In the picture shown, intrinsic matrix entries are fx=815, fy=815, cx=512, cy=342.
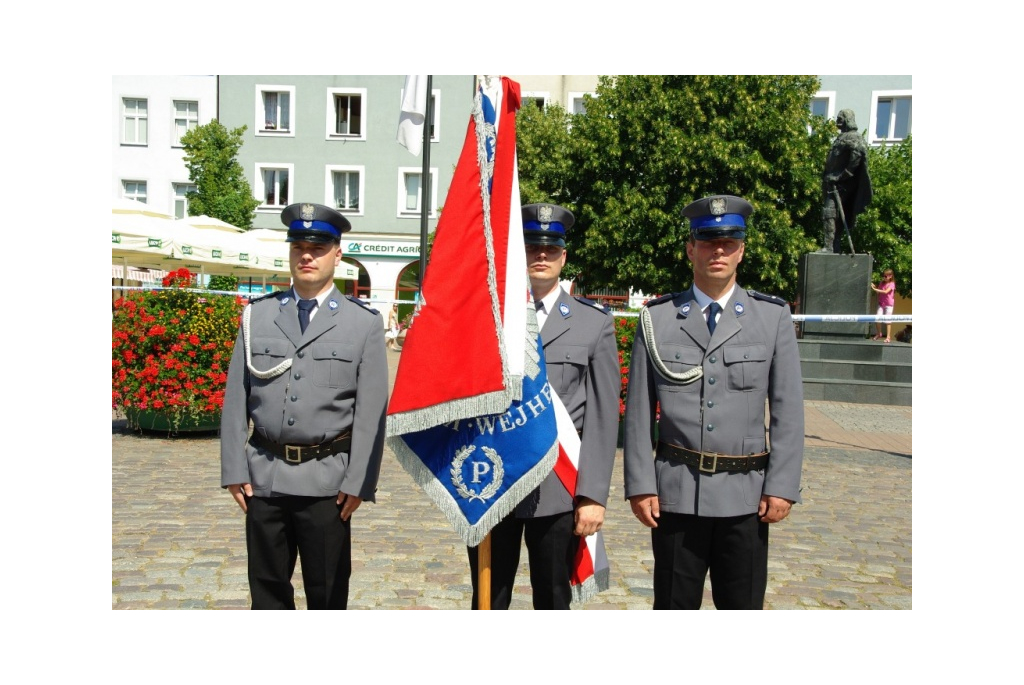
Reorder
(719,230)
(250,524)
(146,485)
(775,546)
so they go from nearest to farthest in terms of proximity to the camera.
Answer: (719,230)
(250,524)
(775,546)
(146,485)

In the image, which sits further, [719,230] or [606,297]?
[606,297]

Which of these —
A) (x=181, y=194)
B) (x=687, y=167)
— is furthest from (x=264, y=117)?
(x=687, y=167)

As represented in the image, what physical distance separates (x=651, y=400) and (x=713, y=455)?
1.13 feet

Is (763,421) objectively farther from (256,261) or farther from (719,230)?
(256,261)

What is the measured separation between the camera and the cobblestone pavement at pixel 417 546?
15.0ft

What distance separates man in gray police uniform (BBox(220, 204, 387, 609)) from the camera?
3.41 metres

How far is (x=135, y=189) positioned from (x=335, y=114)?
8.58 meters

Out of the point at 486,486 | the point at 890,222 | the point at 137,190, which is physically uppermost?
the point at 137,190

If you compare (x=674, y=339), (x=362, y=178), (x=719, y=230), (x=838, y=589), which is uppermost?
(x=362, y=178)

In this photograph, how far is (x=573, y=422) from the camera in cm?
345

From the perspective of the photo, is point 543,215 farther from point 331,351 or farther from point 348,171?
point 348,171

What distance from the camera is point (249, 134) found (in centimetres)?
3167

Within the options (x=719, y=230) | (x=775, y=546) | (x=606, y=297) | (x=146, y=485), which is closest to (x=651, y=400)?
(x=719, y=230)

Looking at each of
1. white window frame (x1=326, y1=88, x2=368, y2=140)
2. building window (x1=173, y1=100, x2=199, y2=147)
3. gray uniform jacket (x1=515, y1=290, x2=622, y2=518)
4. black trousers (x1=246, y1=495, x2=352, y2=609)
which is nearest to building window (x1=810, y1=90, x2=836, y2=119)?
white window frame (x1=326, y1=88, x2=368, y2=140)
